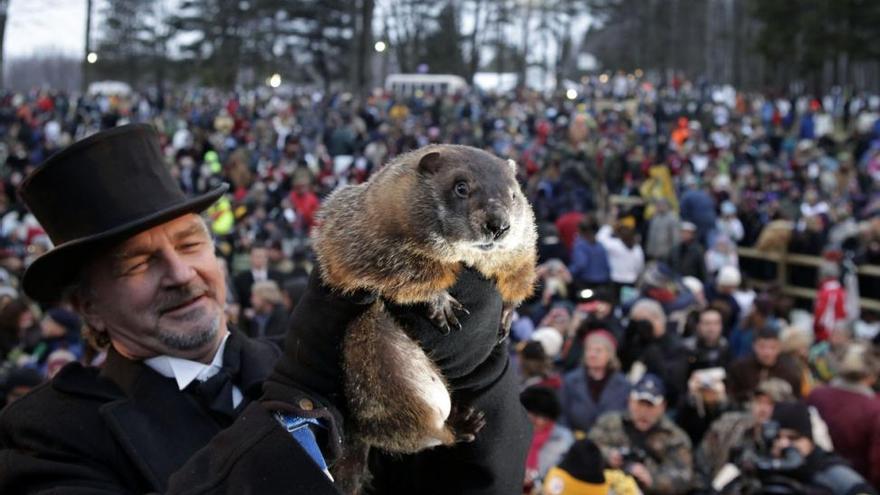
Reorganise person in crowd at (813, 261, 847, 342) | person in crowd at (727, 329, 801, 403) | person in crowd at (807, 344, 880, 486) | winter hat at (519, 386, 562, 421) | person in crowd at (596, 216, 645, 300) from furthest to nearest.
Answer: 1. person in crowd at (596, 216, 645, 300)
2. person in crowd at (813, 261, 847, 342)
3. person in crowd at (727, 329, 801, 403)
4. person in crowd at (807, 344, 880, 486)
5. winter hat at (519, 386, 562, 421)

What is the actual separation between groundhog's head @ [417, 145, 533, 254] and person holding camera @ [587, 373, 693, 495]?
3.47m

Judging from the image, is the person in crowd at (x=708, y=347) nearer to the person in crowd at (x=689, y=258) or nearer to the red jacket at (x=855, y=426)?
the red jacket at (x=855, y=426)

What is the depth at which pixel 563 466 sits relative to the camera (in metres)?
4.93

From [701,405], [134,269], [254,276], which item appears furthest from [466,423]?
[254,276]

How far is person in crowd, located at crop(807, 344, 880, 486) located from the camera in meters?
6.48

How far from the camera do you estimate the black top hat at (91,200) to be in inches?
102

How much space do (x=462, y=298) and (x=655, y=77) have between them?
5672 centimetres

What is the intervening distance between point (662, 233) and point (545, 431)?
886cm

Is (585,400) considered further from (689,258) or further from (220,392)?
(689,258)

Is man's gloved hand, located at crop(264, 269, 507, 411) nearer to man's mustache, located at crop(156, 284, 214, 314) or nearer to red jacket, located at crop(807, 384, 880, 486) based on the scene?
→ man's mustache, located at crop(156, 284, 214, 314)

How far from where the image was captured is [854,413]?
6.57 meters

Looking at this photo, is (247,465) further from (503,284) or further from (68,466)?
(503,284)

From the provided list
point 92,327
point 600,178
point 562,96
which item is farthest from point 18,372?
point 562,96

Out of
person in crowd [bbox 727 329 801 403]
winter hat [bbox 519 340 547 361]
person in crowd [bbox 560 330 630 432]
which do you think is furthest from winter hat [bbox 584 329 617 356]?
person in crowd [bbox 727 329 801 403]
